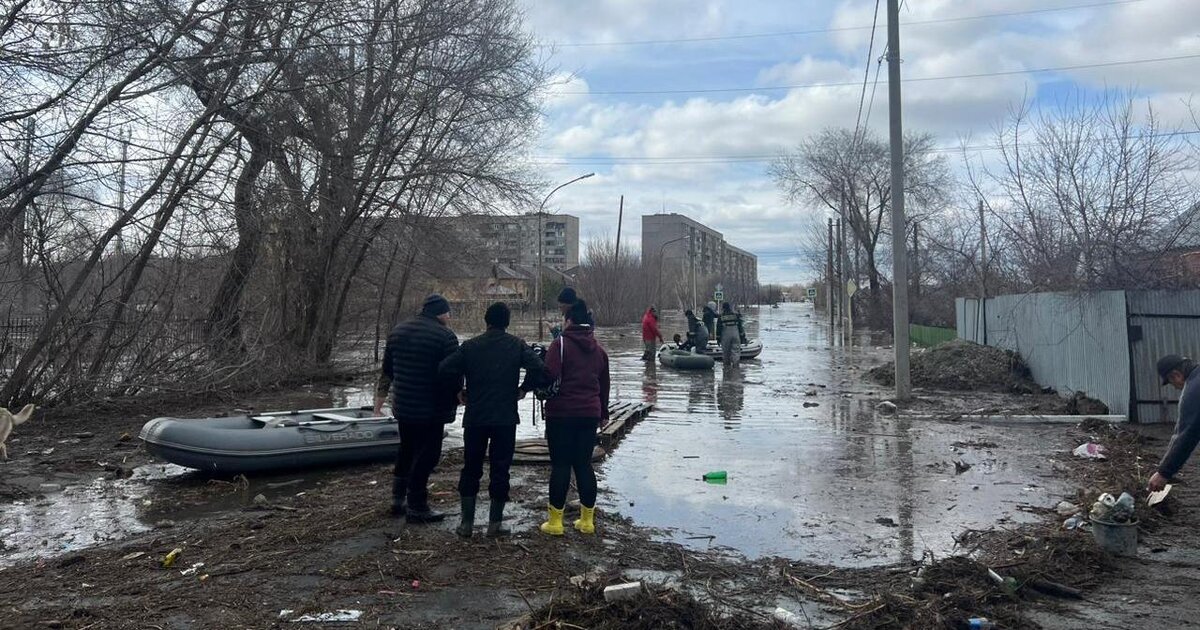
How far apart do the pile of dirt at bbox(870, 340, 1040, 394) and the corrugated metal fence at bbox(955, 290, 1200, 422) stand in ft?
3.35

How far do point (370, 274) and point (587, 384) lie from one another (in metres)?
19.6

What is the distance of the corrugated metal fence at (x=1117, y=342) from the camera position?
39.8 ft

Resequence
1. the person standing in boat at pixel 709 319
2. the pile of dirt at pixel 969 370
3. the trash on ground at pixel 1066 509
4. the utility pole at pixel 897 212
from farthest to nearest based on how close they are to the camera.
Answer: the person standing in boat at pixel 709 319 < the pile of dirt at pixel 969 370 < the utility pole at pixel 897 212 < the trash on ground at pixel 1066 509

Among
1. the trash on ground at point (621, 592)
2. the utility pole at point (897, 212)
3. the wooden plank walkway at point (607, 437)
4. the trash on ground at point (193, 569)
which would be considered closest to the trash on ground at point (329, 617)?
the trash on ground at point (193, 569)

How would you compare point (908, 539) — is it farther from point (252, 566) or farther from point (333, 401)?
point (333, 401)

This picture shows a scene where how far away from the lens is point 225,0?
34.3ft

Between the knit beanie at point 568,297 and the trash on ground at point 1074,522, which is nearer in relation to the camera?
the trash on ground at point 1074,522

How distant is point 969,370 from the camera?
18.2 metres

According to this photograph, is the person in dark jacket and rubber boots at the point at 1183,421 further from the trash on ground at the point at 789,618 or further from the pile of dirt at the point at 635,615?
the pile of dirt at the point at 635,615

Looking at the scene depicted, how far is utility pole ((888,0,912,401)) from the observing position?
591 inches

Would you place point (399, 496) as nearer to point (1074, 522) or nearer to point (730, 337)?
point (1074, 522)

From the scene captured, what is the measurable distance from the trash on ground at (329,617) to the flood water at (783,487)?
2759 millimetres

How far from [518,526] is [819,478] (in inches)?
148

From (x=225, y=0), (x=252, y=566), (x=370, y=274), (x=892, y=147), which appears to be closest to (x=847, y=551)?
(x=252, y=566)
